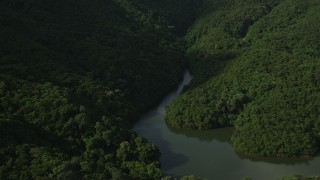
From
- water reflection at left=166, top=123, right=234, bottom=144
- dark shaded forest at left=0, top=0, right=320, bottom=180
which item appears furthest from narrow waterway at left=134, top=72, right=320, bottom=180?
dark shaded forest at left=0, top=0, right=320, bottom=180

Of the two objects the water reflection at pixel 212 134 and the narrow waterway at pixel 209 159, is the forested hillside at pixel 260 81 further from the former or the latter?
the narrow waterway at pixel 209 159

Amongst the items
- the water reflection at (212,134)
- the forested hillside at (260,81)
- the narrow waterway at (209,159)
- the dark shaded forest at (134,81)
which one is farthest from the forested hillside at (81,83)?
the water reflection at (212,134)

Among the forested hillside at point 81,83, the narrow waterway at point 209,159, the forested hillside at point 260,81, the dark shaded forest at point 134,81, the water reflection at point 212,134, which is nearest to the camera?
the forested hillside at point 81,83

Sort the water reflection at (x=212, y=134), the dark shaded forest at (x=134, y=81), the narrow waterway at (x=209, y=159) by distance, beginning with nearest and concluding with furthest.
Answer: the dark shaded forest at (x=134, y=81) → the narrow waterway at (x=209, y=159) → the water reflection at (x=212, y=134)

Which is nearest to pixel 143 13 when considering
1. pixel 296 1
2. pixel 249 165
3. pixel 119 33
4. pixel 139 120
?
pixel 119 33

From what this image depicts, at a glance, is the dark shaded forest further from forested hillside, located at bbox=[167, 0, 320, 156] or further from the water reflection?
the water reflection

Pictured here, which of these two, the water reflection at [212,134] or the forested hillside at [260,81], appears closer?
the forested hillside at [260,81]

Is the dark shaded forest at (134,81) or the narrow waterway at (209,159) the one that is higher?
the dark shaded forest at (134,81)
